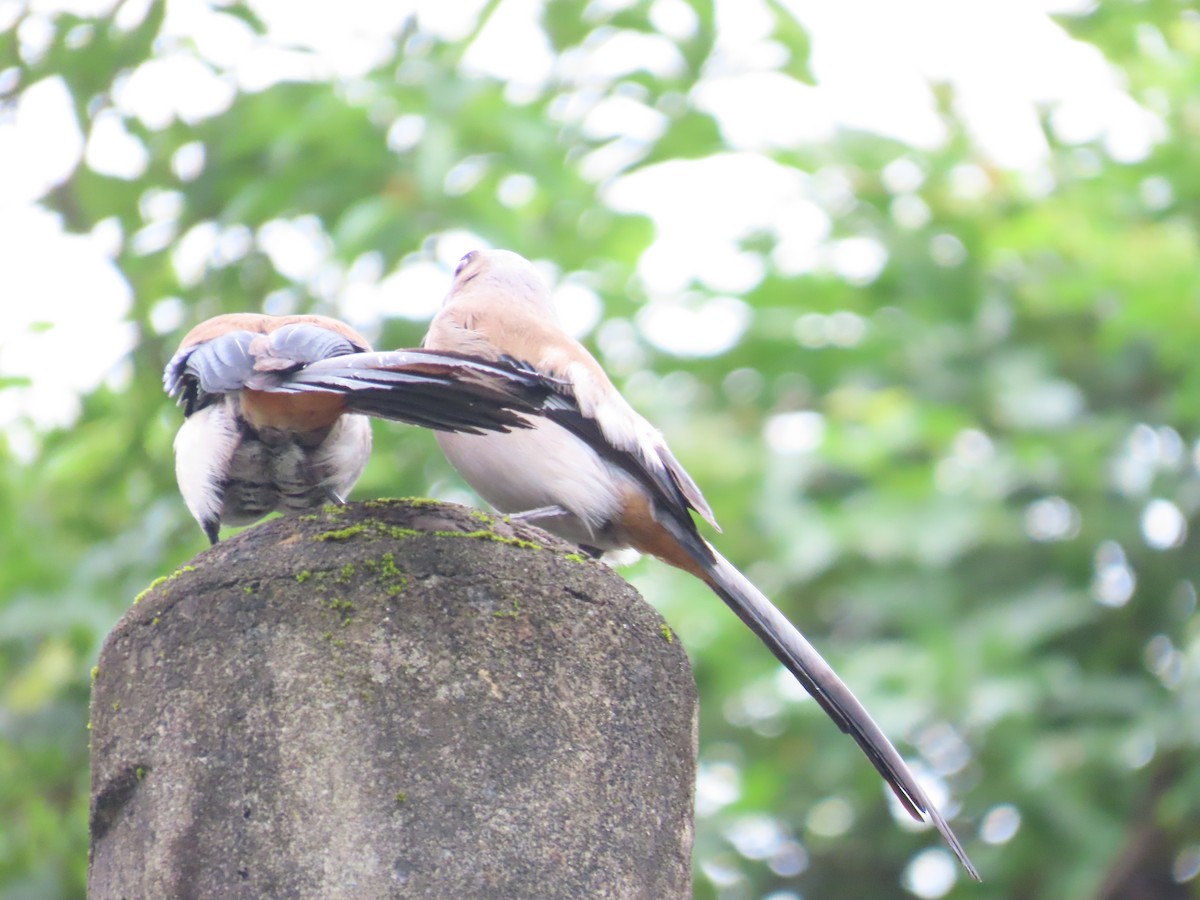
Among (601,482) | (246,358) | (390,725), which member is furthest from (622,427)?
(390,725)

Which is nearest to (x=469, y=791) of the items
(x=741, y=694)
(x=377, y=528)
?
(x=377, y=528)

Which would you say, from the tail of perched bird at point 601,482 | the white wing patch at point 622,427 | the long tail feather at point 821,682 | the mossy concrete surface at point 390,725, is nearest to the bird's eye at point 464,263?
the tail of perched bird at point 601,482

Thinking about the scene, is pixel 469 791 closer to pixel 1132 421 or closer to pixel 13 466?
pixel 13 466

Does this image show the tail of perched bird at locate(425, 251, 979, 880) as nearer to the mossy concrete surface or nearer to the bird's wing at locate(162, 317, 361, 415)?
the bird's wing at locate(162, 317, 361, 415)

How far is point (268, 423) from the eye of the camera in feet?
11.9

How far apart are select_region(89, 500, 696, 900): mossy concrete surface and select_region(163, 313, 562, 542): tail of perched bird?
24 centimetres

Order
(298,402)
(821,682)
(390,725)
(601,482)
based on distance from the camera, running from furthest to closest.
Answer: (601,482) → (821,682) → (298,402) → (390,725)

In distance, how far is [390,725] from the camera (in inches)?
96.4

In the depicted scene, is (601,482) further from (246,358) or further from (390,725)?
(390,725)

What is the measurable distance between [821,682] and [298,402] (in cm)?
142

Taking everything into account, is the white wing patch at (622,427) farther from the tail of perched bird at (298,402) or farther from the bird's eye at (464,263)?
the bird's eye at (464,263)

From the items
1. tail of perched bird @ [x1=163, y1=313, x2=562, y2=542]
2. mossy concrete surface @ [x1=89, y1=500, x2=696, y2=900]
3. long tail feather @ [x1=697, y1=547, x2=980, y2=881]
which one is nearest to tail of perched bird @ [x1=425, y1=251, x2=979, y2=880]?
long tail feather @ [x1=697, y1=547, x2=980, y2=881]

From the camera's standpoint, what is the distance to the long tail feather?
3.37m

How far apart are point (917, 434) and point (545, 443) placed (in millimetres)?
4260
